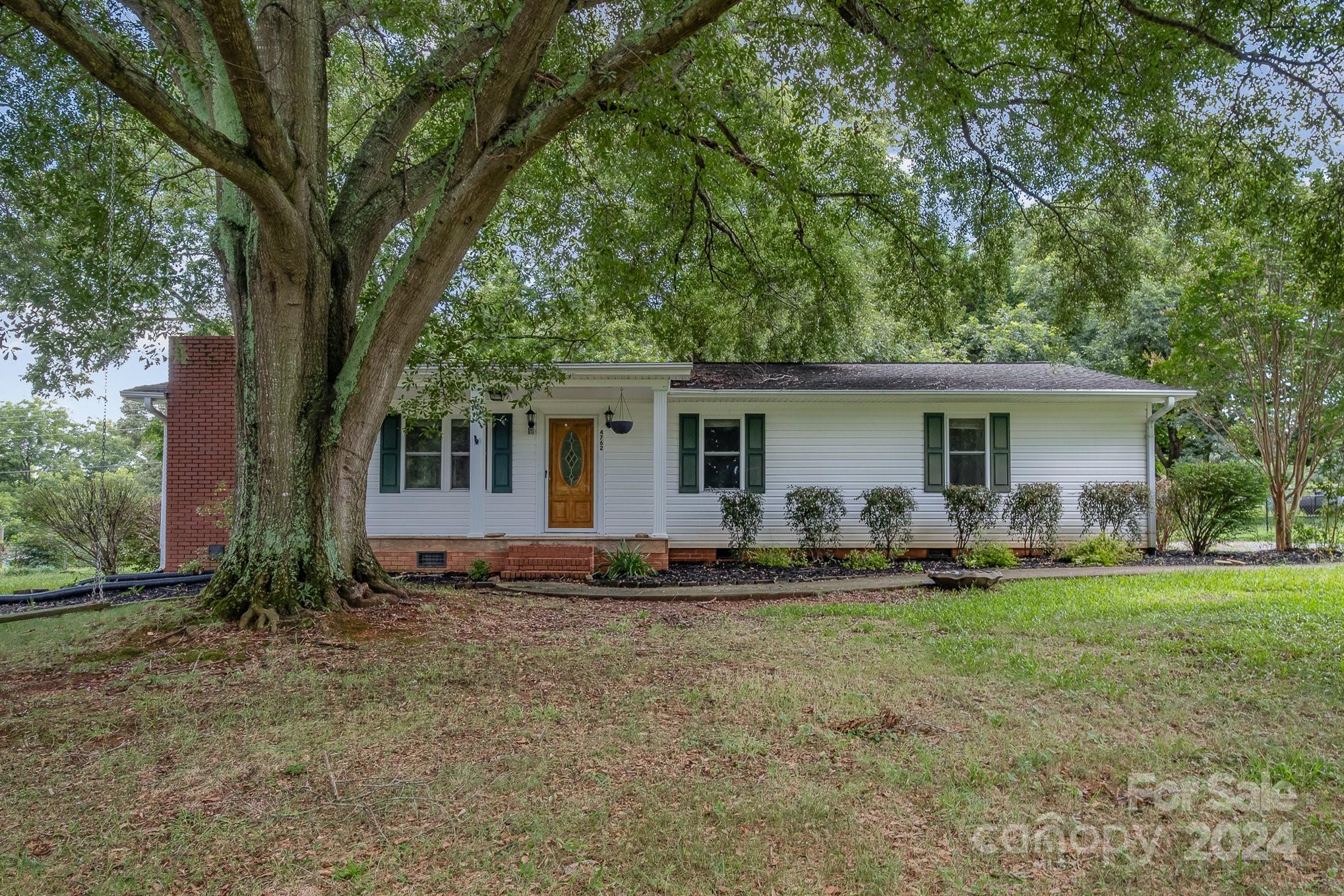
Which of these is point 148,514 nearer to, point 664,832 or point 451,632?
point 451,632

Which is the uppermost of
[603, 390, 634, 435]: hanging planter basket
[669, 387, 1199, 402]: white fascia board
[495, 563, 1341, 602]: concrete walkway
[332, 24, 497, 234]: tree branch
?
[332, 24, 497, 234]: tree branch

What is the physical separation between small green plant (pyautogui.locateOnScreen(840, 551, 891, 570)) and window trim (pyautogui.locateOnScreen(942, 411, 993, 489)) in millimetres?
2026

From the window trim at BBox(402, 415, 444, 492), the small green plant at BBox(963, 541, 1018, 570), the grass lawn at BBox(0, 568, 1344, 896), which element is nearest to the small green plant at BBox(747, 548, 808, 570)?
the small green plant at BBox(963, 541, 1018, 570)

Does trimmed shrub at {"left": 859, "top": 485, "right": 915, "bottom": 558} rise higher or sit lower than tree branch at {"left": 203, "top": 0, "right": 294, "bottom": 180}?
lower

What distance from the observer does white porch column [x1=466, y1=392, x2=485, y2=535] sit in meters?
11.2

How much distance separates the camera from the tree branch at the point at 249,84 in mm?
4328

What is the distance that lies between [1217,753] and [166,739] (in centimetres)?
502

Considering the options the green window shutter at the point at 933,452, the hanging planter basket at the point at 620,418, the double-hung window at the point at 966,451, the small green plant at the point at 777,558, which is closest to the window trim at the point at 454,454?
the hanging planter basket at the point at 620,418

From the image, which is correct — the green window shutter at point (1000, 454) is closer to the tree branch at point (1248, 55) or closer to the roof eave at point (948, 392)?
the roof eave at point (948, 392)

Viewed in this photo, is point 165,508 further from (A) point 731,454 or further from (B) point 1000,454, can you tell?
(B) point 1000,454

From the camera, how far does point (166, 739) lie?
3.56 m

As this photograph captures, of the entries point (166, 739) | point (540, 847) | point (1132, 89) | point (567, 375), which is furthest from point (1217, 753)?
point (567, 375)

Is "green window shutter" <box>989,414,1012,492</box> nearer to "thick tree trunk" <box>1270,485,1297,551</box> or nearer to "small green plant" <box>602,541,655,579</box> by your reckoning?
"thick tree trunk" <box>1270,485,1297,551</box>

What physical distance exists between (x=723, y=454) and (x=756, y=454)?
0.56 metres
